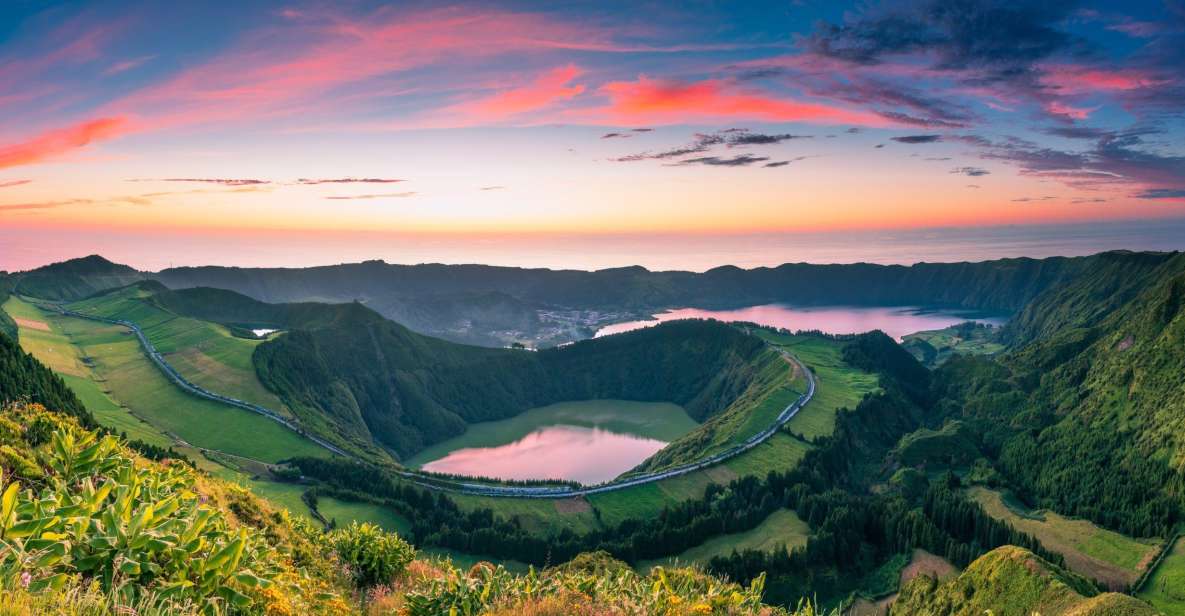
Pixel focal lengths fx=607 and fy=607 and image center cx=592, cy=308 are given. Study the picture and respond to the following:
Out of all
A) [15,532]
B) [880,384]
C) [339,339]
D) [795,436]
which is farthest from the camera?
[339,339]

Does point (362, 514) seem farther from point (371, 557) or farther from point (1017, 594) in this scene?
point (1017, 594)

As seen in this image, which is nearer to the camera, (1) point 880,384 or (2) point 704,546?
(2) point 704,546

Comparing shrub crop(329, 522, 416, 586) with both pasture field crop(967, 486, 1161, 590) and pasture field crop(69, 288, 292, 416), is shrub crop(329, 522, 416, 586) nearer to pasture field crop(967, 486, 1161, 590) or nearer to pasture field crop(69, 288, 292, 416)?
pasture field crop(967, 486, 1161, 590)

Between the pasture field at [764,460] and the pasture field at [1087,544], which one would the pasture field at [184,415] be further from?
the pasture field at [1087,544]

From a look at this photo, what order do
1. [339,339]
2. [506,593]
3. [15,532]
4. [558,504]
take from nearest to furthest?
[15,532]
[506,593]
[558,504]
[339,339]

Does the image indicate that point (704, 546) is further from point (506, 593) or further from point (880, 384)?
point (880, 384)

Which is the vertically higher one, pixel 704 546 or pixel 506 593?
pixel 506 593

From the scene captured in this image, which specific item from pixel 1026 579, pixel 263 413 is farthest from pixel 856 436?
pixel 263 413
